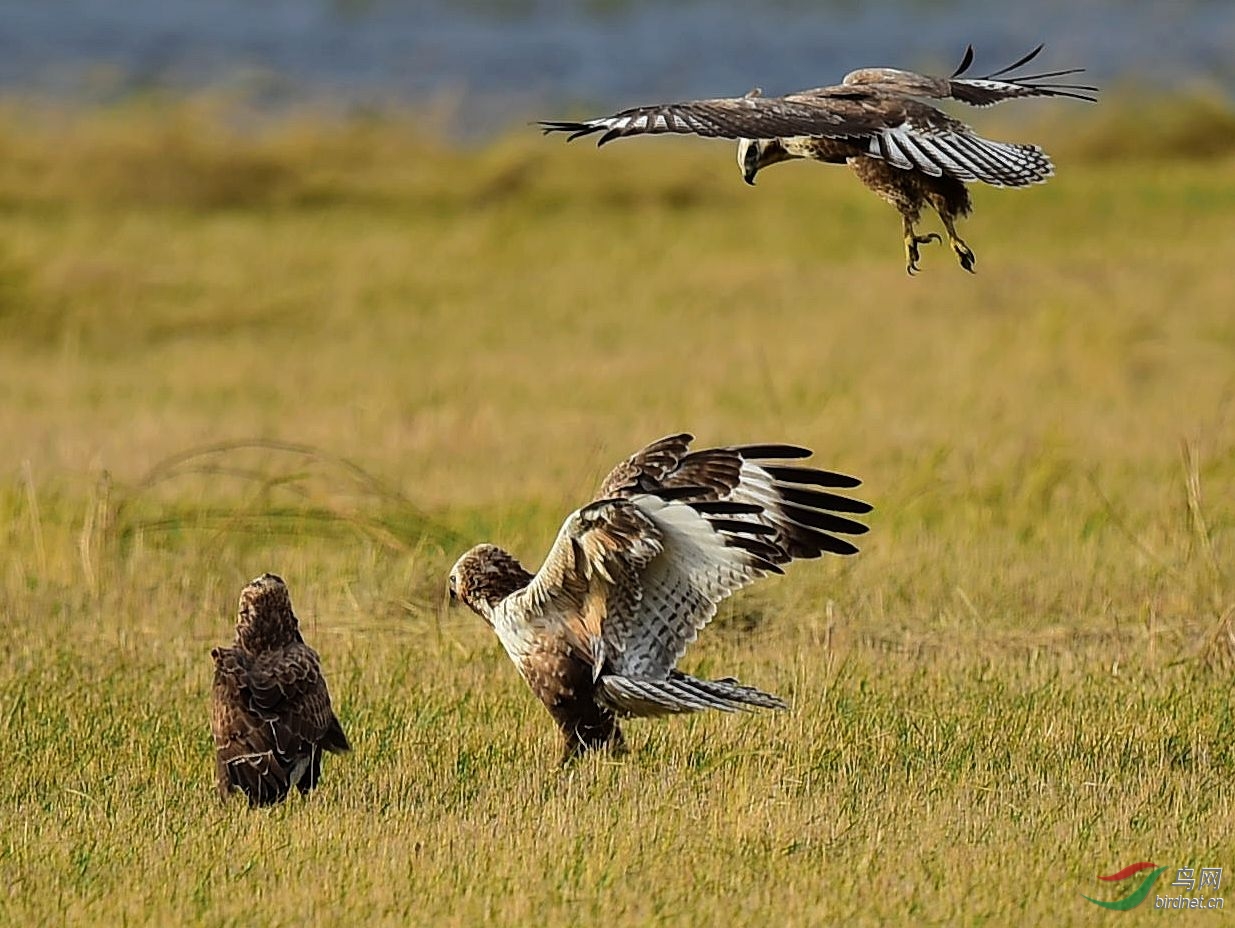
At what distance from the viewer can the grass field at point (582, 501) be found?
20.4 ft

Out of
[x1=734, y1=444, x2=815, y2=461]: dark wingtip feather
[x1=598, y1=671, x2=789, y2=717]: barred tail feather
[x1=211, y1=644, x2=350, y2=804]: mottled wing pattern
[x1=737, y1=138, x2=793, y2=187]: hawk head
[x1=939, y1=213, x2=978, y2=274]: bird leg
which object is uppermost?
[x1=737, y1=138, x2=793, y2=187]: hawk head

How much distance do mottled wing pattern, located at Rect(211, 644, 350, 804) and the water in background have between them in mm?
20509

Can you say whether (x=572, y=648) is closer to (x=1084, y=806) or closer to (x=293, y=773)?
(x=293, y=773)

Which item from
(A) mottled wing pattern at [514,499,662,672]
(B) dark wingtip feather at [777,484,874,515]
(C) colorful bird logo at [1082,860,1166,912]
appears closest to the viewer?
(C) colorful bird logo at [1082,860,1166,912]

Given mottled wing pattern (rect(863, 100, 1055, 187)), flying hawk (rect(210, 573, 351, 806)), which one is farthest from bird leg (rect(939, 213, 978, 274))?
flying hawk (rect(210, 573, 351, 806))

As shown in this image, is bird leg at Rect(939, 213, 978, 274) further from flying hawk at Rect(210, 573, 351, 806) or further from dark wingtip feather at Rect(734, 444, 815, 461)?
flying hawk at Rect(210, 573, 351, 806)

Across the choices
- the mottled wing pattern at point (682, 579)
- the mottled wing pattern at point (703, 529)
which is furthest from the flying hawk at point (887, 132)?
the mottled wing pattern at point (682, 579)

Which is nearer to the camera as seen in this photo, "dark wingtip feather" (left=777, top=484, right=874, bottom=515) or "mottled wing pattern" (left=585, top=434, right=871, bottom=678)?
"mottled wing pattern" (left=585, top=434, right=871, bottom=678)

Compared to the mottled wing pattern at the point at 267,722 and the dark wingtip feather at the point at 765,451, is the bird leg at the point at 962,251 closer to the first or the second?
the dark wingtip feather at the point at 765,451

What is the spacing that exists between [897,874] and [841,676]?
7.62 ft

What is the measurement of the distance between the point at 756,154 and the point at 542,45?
32.2m

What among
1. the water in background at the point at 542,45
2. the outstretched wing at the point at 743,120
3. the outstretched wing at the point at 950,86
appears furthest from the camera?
the water in background at the point at 542,45

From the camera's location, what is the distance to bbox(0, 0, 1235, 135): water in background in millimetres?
31219

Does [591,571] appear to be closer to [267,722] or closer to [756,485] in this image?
[756,485]
